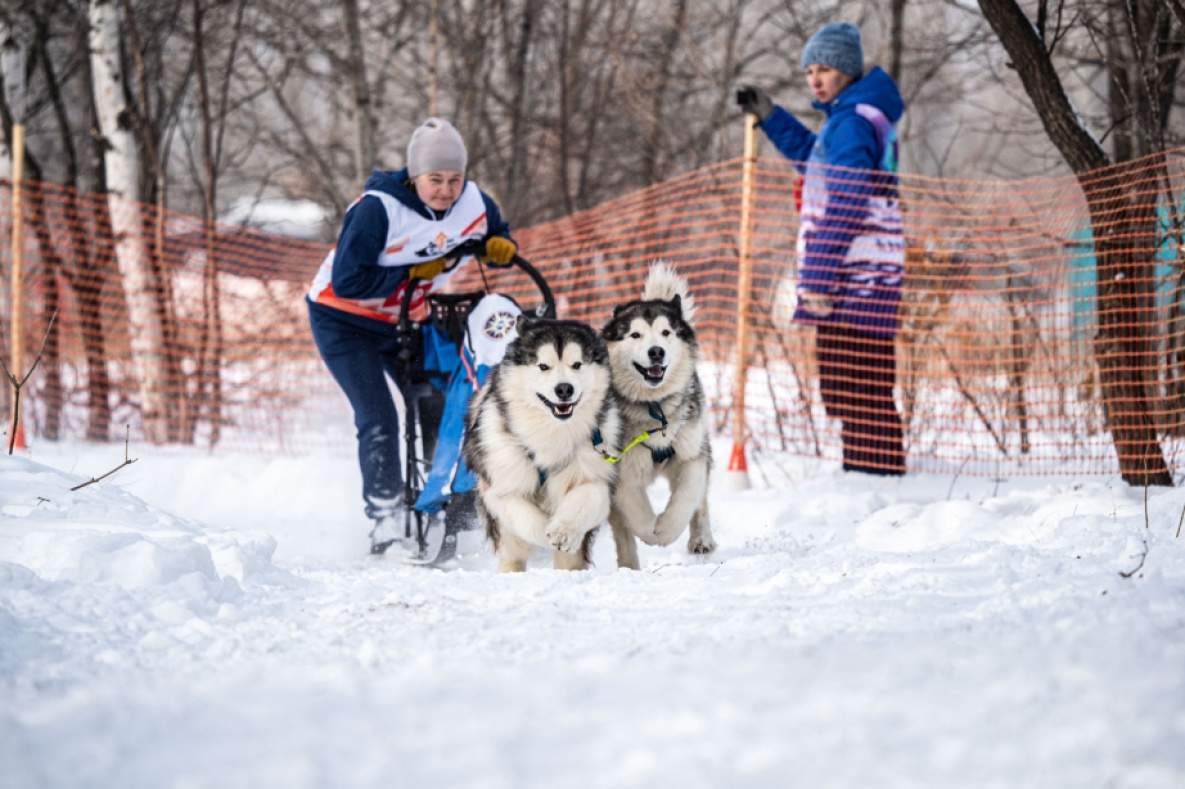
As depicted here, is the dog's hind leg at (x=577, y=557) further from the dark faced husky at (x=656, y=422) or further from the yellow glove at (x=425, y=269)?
the yellow glove at (x=425, y=269)

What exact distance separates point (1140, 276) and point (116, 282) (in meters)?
8.37

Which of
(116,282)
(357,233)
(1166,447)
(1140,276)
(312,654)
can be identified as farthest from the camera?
(116,282)

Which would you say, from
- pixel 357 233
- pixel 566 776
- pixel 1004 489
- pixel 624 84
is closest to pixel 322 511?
pixel 357 233

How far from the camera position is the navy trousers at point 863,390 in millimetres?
5508

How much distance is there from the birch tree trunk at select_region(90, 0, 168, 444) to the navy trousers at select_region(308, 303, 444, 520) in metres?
3.80

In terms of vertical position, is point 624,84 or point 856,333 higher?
point 624,84

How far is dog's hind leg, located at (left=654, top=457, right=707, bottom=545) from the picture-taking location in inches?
144

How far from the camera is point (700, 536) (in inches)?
158

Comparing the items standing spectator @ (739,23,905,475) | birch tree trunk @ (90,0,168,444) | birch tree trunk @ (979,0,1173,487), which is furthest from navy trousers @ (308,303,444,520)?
birch tree trunk @ (90,0,168,444)

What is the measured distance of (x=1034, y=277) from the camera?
619 centimetres

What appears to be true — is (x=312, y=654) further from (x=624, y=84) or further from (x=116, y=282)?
(x=624, y=84)

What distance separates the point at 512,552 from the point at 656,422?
76 centimetres

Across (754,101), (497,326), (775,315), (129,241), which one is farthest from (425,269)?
(129,241)

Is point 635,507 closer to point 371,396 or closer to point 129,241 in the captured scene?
point 371,396
